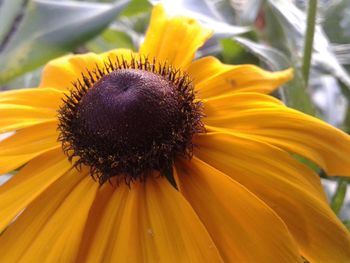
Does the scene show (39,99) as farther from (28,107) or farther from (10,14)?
(10,14)

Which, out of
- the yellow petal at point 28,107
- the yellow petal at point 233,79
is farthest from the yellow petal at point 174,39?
the yellow petal at point 28,107

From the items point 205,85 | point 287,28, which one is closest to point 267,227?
point 205,85

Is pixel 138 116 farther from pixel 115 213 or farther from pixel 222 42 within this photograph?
pixel 222 42

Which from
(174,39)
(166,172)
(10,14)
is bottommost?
(166,172)

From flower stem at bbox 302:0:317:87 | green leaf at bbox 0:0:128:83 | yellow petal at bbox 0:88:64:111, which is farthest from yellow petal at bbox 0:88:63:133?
flower stem at bbox 302:0:317:87

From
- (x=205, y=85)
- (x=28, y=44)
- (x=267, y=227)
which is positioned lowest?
(x=267, y=227)

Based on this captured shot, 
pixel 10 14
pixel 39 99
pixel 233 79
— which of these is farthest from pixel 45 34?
pixel 233 79
